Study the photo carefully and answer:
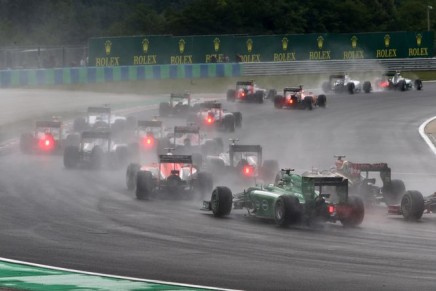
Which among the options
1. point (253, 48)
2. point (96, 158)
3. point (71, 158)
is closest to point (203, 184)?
point (96, 158)

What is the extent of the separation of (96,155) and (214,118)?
560 inches

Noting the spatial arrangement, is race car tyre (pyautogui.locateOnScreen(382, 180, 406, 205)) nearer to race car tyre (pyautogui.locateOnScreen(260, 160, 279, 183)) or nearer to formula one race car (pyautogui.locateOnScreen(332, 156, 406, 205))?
formula one race car (pyautogui.locateOnScreen(332, 156, 406, 205))

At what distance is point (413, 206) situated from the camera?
23141 millimetres

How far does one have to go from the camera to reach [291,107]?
188ft

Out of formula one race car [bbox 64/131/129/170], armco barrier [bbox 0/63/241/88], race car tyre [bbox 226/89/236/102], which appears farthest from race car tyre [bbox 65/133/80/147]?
armco barrier [bbox 0/63/241/88]

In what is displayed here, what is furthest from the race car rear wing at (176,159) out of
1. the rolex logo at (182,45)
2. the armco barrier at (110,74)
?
the rolex logo at (182,45)

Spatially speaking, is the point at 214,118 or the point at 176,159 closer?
the point at 176,159

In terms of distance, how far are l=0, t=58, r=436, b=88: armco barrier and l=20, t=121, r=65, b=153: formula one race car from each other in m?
24.4

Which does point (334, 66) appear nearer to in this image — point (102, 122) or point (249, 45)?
point (249, 45)

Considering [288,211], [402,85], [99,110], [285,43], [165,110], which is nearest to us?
[288,211]

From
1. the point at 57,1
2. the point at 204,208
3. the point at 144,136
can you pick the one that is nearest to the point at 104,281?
the point at 204,208

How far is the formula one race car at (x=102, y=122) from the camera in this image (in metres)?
43.1

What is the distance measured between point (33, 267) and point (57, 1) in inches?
3775

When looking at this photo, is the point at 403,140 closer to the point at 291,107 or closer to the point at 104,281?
the point at 291,107
